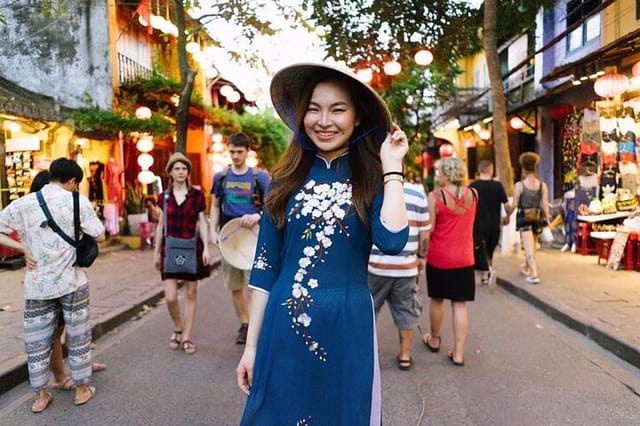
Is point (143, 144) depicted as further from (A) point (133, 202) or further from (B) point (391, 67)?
(B) point (391, 67)

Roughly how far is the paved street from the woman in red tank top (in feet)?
1.69

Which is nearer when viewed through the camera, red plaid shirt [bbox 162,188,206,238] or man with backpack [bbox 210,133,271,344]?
red plaid shirt [bbox 162,188,206,238]

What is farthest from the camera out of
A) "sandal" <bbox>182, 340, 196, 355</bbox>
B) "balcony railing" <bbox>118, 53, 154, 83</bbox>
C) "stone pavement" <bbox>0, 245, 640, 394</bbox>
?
"balcony railing" <bbox>118, 53, 154, 83</bbox>

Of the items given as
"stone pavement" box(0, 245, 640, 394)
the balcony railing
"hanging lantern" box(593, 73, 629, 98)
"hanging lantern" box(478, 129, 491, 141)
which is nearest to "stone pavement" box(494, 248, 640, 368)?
"stone pavement" box(0, 245, 640, 394)

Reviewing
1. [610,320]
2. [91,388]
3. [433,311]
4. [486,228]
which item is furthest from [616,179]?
[91,388]

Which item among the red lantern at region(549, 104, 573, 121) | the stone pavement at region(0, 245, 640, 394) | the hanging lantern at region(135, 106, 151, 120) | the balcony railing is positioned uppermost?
the balcony railing

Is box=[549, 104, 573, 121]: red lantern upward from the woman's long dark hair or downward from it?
upward

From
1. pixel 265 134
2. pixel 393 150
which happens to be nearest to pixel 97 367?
pixel 393 150

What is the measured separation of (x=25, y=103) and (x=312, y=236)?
867 cm

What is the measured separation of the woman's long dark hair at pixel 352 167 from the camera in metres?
2.15

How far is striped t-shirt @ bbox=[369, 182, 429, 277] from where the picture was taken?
5.13 meters

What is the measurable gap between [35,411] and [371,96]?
3.56 metres

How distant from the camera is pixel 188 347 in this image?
5.71 metres

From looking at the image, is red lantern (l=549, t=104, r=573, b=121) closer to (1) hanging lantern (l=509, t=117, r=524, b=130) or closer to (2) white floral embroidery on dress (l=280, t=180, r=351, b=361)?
(1) hanging lantern (l=509, t=117, r=524, b=130)
